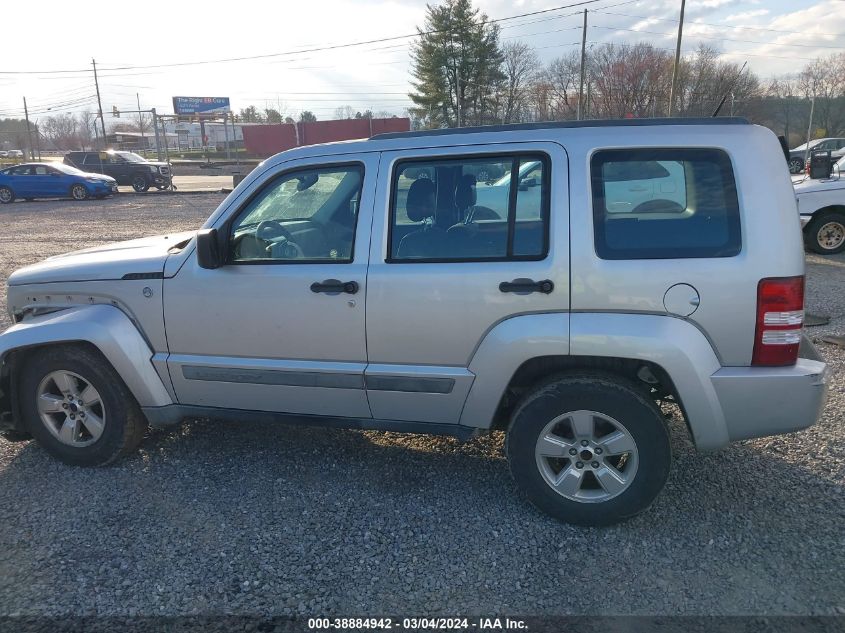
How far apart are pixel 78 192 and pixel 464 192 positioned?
82.3 feet

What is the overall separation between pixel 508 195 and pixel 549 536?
→ 5.72 feet

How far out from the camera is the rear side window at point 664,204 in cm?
286

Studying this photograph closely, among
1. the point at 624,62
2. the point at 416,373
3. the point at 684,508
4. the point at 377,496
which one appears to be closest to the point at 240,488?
the point at 377,496

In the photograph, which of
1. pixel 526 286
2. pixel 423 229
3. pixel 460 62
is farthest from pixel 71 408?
pixel 460 62

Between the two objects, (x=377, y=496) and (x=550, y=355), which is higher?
(x=550, y=355)

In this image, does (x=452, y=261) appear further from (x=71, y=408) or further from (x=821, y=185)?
(x=821, y=185)

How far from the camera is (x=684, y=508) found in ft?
10.9

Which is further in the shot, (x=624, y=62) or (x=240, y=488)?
(x=624, y=62)

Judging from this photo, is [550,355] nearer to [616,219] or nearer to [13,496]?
[616,219]

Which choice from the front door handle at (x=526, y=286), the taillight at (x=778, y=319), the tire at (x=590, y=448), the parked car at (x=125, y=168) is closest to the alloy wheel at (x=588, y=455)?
the tire at (x=590, y=448)

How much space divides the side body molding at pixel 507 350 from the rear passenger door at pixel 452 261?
0.04m

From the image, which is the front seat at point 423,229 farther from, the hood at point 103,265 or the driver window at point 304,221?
the hood at point 103,265

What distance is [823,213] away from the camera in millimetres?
10008

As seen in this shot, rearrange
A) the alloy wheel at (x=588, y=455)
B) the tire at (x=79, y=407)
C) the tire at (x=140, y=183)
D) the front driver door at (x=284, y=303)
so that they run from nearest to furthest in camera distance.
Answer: the alloy wheel at (x=588, y=455) < the front driver door at (x=284, y=303) < the tire at (x=79, y=407) < the tire at (x=140, y=183)
